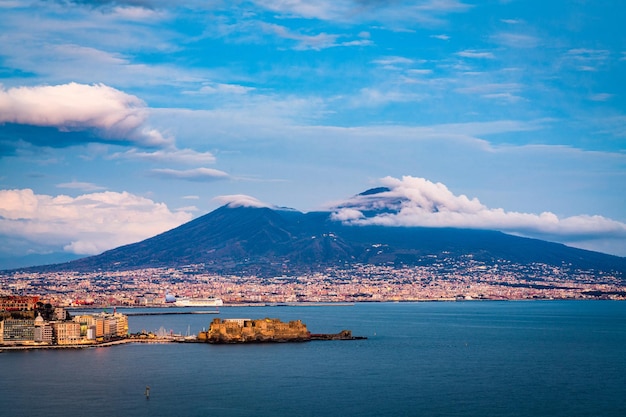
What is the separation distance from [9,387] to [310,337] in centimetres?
4045

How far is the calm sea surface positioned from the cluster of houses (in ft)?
17.0

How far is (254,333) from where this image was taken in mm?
89312

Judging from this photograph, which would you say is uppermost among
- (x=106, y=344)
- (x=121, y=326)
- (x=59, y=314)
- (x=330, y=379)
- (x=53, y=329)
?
(x=59, y=314)

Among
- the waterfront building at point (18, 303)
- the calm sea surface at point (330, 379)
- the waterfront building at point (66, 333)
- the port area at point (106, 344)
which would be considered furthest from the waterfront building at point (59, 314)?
the calm sea surface at point (330, 379)

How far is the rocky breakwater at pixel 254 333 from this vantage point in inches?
3452

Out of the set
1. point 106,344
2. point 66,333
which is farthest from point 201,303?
point 106,344

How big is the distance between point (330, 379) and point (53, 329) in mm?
36401

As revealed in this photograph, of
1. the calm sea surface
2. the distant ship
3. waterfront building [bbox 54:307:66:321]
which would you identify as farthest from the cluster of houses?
the distant ship

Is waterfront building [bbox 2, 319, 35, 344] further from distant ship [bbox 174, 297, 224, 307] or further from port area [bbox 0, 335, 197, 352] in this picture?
distant ship [bbox 174, 297, 224, 307]

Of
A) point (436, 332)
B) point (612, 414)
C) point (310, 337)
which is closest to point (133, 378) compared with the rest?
point (612, 414)

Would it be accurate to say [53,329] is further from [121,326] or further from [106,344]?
[121,326]

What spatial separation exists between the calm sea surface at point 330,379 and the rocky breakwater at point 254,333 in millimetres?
3365

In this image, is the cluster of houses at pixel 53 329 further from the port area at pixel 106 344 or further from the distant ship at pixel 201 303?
the distant ship at pixel 201 303

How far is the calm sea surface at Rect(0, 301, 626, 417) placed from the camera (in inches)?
1905
